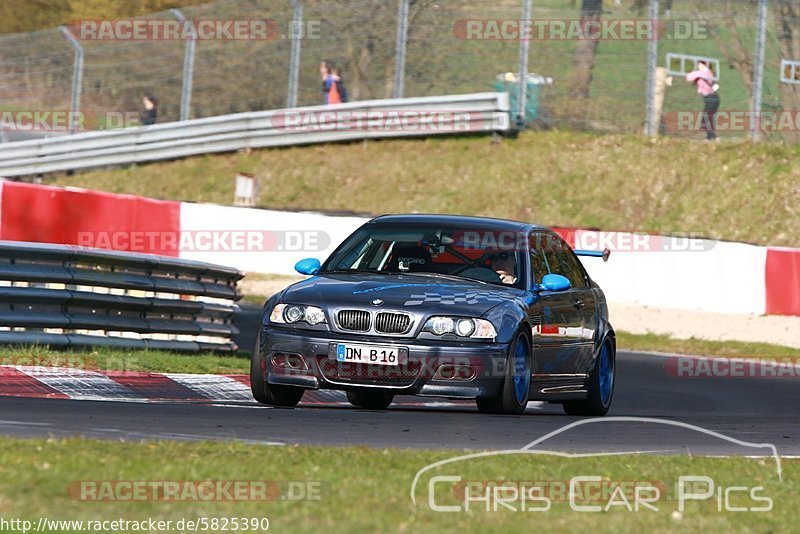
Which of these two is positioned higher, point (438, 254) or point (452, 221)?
point (452, 221)

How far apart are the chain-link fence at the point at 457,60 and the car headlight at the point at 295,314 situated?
16929mm

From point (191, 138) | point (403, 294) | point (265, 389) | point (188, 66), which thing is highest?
point (188, 66)

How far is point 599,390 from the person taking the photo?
439 inches

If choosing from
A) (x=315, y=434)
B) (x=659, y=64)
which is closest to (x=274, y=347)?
(x=315, y=434)

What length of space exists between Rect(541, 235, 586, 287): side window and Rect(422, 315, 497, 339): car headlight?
5.46 feet

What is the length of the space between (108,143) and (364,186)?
5.82 metres

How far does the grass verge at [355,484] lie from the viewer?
5.20 meters

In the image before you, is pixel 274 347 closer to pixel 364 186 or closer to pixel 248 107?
pixel 364 186

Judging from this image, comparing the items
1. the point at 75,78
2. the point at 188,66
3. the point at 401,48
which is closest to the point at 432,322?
the point at 401,48

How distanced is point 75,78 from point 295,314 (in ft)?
70.0

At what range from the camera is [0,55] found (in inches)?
1190

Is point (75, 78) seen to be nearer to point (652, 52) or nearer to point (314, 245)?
point (314, 245)

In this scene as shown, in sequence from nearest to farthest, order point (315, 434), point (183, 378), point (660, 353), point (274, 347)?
1. point (315, 434)
2. point (274, 347)
3. point (183, 378)
4. point (660, 353)

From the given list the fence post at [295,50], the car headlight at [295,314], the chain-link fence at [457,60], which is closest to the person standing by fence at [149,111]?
the chain-link fence at [457,60]
